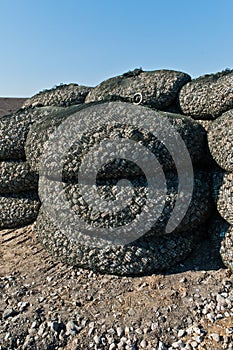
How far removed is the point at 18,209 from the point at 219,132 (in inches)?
100

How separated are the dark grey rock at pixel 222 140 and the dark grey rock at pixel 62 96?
2207 millimetres

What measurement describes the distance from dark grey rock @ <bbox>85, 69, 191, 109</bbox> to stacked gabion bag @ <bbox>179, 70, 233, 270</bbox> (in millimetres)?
164

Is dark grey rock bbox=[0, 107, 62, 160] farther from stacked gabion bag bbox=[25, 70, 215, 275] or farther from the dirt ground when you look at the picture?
the dirt ground

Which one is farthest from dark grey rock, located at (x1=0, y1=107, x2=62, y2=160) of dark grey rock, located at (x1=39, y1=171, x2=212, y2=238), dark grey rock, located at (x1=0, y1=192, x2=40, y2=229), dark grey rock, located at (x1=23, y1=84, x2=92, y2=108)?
dark grey rock, located at (x1=39, y1=171, x2=212, y2=238)

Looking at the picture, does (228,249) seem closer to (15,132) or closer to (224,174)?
(224,174)

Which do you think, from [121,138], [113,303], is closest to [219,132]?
[121,138]

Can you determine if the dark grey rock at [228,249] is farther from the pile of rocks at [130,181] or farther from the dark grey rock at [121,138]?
the dark grey rock at [121,138]

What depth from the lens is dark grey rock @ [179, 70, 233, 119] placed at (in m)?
3.89

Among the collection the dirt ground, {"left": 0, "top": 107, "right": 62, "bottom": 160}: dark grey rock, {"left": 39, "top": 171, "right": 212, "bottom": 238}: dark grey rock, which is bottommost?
the dirt ground

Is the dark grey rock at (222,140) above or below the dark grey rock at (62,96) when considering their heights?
below

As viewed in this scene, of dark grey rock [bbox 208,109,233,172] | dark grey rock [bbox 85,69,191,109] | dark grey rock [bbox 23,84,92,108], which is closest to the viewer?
dark grey rock [bbox 208,109,233,172]

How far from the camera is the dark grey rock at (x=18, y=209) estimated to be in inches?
180

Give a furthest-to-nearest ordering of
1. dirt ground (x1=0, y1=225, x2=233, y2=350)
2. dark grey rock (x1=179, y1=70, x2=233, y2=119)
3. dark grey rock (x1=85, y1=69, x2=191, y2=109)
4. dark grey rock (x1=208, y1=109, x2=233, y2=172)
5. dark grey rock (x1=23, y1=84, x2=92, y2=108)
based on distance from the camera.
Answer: dark grey rock (x1=23, y1=84, x2=92, y2=108) → dark grey rock (x1=85, y1=69, x2=191, y2=109) → dark grey rock (x1=179, y1=70, x2=233, y2=119) → dark grey rock (x1=208, y1=109, x2=233, y2=172) → dirt ground (x1=0, y1=225, x2=233, y2=350)

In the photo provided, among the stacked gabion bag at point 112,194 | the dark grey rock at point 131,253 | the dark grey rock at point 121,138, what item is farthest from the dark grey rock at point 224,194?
the dark grey rock at point 131,253
